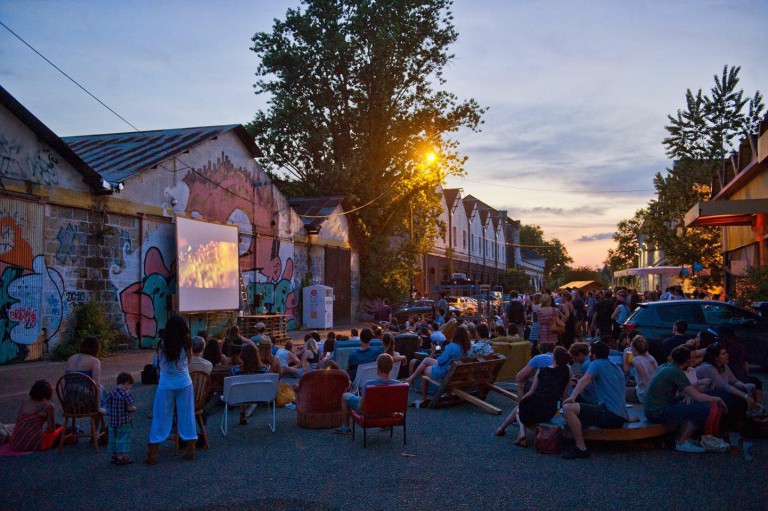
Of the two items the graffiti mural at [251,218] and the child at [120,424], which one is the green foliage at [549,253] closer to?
the graffiti mural at [251,218]

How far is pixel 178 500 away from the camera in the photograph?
237 inches

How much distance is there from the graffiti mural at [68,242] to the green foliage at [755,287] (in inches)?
692

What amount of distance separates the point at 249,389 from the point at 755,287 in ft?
51.3

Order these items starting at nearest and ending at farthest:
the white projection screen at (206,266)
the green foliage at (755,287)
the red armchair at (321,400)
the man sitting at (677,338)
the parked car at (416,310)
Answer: the red armchair at (321,400)
the man sitting at (677,338)
the green foliage at (755,287)
the white projection screen at (206,266)
the parked car at (416,310)

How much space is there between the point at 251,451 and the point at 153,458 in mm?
1093

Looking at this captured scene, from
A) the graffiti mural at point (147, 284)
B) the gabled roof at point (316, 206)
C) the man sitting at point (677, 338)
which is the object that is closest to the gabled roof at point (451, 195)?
the gabled roof at point (316, 206)

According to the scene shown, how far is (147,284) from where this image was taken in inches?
782

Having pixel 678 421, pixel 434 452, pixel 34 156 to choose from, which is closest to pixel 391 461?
pixel 434 452

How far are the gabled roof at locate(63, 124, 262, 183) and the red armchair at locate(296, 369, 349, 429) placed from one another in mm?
12075

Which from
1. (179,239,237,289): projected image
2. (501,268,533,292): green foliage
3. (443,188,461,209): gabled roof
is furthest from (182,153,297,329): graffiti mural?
(501,268,533,292): green foliage

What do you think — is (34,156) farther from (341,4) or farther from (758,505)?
(341,4)

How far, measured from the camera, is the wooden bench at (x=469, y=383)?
33.6ft

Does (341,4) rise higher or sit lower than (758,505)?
higher

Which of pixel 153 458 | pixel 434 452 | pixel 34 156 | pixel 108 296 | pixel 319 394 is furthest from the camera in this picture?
pixel 108 296
